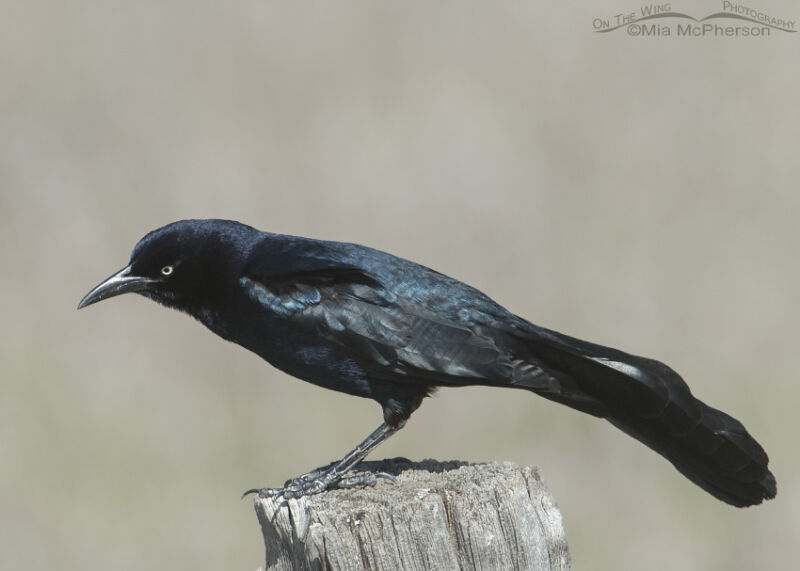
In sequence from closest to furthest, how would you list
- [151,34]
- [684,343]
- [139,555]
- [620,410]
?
[620,410] → [139,555] → [684,343] → [151,34]

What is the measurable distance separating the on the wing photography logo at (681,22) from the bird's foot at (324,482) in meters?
4.82

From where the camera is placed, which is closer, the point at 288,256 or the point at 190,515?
the point at 288,256

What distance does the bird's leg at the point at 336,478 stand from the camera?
14.5 feet

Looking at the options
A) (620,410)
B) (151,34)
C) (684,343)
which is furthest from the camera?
(151,34)

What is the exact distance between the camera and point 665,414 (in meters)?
4.47

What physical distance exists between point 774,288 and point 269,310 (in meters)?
4.14

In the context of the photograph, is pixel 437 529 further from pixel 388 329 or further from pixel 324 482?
pixel 388 329

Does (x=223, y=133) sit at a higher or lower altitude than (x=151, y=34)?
lower

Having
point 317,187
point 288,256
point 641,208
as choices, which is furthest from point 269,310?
point 641,208

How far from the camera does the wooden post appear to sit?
12.2 feet

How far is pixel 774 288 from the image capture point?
7.75 m

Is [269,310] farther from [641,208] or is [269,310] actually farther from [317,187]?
[641,208]

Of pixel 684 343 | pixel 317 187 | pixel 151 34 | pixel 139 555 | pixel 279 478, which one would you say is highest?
pixel 151 34

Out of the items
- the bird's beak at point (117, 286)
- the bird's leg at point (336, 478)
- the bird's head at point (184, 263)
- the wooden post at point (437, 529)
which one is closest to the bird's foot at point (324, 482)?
the bird's leg at point (336, 478)
